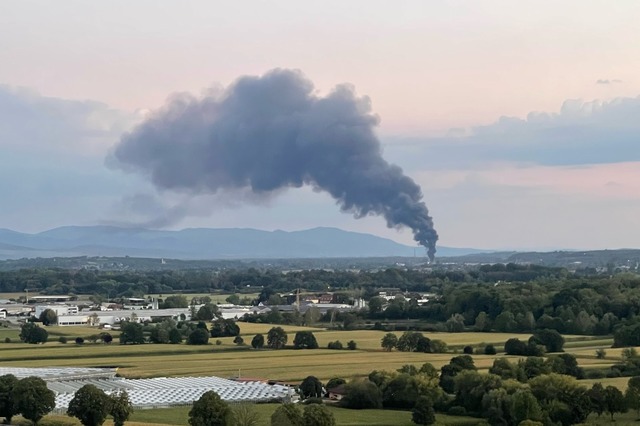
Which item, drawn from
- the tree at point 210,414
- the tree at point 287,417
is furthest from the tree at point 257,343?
the tree at point 287,417

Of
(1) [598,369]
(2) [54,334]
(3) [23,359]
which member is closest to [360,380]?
(1) [598,369]

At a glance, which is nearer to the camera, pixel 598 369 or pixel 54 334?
pixel 598 369

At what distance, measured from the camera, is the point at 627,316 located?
6262 centimetres

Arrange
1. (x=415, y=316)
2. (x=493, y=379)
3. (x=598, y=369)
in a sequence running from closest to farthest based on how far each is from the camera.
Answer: (x=493, y=379) → (x=598, y=369) → (x=415, y=316)

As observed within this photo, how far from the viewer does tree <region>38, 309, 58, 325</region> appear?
75.0 metres

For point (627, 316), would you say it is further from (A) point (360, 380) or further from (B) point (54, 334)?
(B) point (54, 334)

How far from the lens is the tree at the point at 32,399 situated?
104 feet

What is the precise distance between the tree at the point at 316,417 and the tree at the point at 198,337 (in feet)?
96.1

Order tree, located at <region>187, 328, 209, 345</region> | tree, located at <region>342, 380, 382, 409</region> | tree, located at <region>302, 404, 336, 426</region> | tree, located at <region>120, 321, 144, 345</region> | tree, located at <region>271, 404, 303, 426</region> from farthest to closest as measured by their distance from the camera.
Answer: tree, located at <region>120, 321, 144, 345</region>
tree, located at <region>187, 328, 209, 345</region>
tree, located at <region>342, 380, 382, 409</region>
tree, located at <region>302, 404, 336, 426</region>
tree, located at <region>271, 404, 303, 426</region>

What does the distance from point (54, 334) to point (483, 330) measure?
28.3 m

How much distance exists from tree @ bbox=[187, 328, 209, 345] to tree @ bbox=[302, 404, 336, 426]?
2928 centimetres

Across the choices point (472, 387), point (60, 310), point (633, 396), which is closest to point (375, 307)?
point (60, 310)

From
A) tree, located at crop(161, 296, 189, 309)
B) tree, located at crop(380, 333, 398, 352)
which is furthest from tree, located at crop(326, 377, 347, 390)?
tree, located at crop(161, 296, 189, 309)

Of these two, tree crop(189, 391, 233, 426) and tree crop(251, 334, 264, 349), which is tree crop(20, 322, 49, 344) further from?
tree crop(189, 391, 233, 426)
